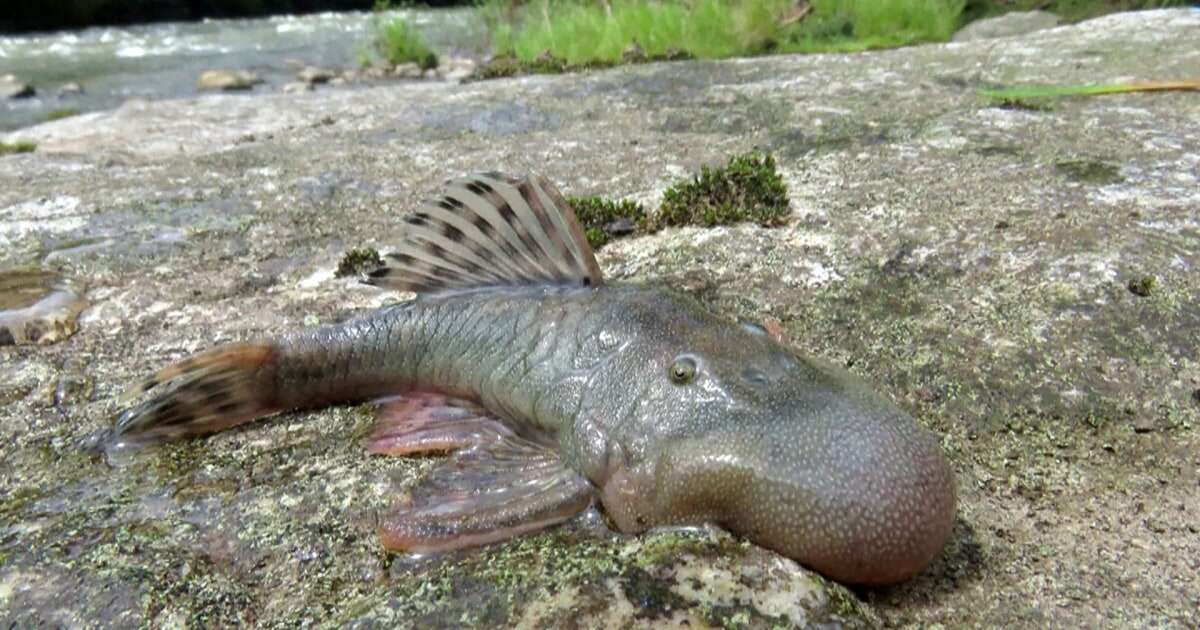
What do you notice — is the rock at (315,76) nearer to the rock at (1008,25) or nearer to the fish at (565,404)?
the rock at (1008,25)

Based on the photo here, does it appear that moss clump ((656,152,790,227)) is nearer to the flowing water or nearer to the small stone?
the small stone

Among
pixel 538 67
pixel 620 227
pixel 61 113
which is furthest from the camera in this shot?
pixel 61 113

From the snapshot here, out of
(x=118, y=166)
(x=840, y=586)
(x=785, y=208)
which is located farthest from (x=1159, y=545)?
(x=118, y=166)

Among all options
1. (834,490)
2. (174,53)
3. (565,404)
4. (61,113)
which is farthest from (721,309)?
(174,53)

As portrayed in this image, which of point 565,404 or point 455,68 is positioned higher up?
point 455,68

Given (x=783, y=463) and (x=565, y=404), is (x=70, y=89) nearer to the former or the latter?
(x=565, y=404)

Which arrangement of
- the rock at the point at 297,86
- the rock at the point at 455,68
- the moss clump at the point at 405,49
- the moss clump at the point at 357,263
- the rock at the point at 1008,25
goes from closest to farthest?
the moss clump at the point at 357,263, the rock at the point at 1008,25, the rock at the point at 297,86, the rock at the point at 455,68, the moss clump at the point at 405,49

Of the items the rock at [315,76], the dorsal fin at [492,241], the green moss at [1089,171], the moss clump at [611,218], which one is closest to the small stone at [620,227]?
the moss clump at [611,218]

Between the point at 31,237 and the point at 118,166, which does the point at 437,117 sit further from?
the point at 31,237
